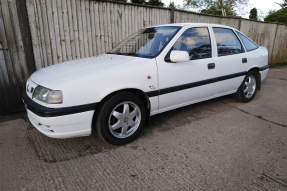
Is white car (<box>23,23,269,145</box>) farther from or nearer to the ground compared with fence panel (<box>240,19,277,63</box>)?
nearer to the ground

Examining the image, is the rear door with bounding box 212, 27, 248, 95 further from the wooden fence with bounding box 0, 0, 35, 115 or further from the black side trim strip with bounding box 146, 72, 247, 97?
the wooden fence with bounding box 0, 0, 35, 115

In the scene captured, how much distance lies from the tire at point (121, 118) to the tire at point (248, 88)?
8.11ft

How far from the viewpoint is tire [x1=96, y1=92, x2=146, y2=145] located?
95.4 inches

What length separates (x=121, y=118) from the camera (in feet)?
8.46

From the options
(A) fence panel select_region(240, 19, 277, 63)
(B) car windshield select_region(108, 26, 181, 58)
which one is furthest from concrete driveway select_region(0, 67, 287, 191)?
(A) fence panel select_region(240, 19, 277, 63)

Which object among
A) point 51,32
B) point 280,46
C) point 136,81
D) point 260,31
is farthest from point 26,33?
point 280,46

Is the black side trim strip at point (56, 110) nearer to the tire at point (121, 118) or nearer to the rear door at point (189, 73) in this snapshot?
the tire at point (121, 118)

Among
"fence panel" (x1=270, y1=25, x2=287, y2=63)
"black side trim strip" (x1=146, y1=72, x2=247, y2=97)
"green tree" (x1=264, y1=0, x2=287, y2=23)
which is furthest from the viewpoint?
"green tree" (x1=264, y1=0, x2=287, y2=23)

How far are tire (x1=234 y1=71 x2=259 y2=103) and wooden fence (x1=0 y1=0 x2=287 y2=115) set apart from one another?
9.62 feet

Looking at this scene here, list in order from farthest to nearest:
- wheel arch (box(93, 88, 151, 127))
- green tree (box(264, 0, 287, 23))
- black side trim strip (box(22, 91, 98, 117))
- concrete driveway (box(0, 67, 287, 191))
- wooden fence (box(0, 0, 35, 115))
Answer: green tree (box(264, 0, 287, 23))
wooden fence (box(0, 0, 35, 115))
wheel arch (box(93, 88, 151, 127))
black side trim strip (box(22, 91, 98, 117))
concrete driveway (box(0, 67, 287, 191))

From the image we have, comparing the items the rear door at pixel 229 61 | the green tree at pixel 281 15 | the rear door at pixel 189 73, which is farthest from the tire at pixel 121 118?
the green tree at pixel 281 15

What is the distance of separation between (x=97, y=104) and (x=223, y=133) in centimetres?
193

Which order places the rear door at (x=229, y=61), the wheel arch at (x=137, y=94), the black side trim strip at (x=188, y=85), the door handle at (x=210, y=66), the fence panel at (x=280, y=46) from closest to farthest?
the wheel arch at (x=137, y=94), the black side trim strip at (x=188, y=85), the door handle at (x=210, y=66), the rear door at (x=229, y=61), the fence panel at (x=280, y=46)

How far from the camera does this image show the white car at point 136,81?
2246mm
